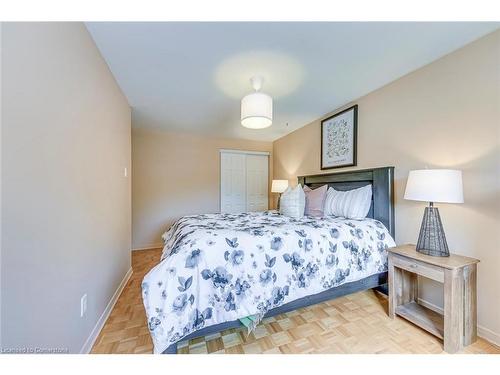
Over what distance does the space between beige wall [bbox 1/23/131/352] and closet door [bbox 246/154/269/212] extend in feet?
10.2

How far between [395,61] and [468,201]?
130cm

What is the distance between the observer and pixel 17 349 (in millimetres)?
777

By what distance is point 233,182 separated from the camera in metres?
4.48

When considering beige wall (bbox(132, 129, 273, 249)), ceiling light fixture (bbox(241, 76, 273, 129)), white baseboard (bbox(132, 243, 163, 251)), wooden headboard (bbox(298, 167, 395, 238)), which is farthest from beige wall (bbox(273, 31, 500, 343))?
white baseboard (bbox(132, 243, 163, 251))

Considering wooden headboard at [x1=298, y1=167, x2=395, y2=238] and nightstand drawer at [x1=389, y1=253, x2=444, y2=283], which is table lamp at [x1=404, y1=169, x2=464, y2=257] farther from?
wooden headboard at [x1=298, y1=167, x2=395, y2=238]

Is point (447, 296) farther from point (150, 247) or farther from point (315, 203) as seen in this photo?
point (150, 247)

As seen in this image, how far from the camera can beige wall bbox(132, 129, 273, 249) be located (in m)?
3.83

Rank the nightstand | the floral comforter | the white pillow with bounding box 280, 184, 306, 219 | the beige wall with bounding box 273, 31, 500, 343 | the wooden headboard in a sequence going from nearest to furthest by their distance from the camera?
1. the floral comforter
2. the nightstand
3. the beige wall with bounding box 273, 31, 500, 343
4. the wooden headboard
5. the white pillow with bounding box 280, 184, 306, 219

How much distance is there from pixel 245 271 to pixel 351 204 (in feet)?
4.89

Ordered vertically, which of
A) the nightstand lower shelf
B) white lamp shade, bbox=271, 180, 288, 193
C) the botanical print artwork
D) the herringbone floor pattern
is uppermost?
the botanical print artwork

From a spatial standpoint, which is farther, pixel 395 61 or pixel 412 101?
pixel 412 101

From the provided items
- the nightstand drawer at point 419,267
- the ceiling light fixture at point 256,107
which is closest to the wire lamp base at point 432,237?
the nightstand drawer at point 419,267
